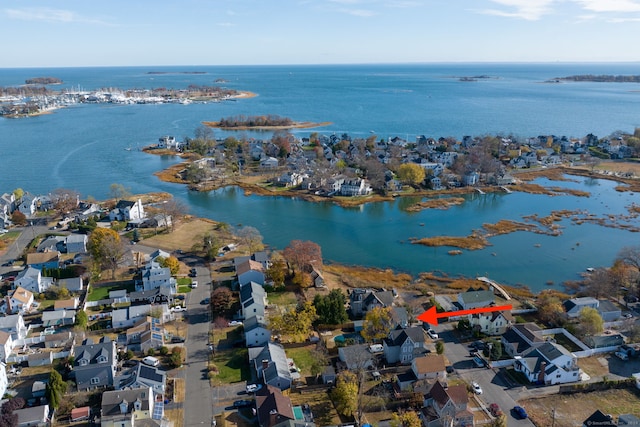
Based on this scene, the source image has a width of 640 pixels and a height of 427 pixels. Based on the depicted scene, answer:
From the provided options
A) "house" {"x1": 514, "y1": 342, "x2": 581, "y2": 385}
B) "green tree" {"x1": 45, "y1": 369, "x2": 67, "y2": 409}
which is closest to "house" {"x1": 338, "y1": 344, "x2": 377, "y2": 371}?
"house" {"x1": 514, "y1": 342, "x2": 581, "y2": 385}

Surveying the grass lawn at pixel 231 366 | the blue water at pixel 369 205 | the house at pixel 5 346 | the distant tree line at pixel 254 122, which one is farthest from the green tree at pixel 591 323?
the distant tree line at pixel 254 122

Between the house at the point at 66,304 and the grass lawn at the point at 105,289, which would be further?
the grass lawn at the point at 105,289

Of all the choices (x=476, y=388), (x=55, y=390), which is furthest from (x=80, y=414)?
(x=476, y=388)

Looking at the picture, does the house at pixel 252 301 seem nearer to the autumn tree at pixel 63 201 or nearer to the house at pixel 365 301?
the house at pixel 365 301

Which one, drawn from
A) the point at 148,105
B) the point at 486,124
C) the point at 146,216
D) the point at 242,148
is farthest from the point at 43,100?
the point at 486,124

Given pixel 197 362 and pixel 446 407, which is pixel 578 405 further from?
pixel 197 362
